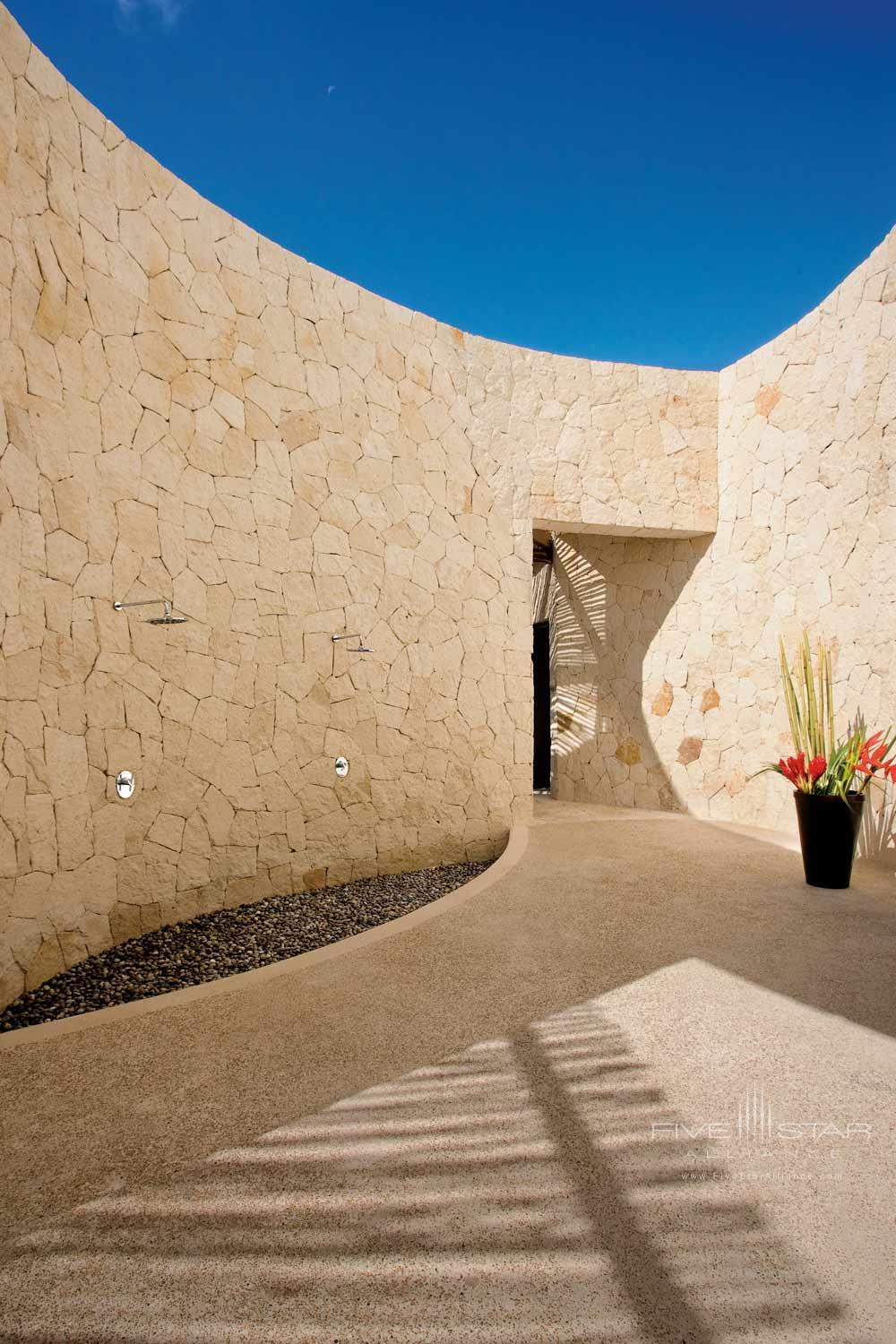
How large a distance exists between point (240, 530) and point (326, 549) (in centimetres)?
60

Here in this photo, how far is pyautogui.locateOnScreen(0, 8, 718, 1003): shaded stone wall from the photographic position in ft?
9.73

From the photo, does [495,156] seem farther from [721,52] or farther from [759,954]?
[759,954]

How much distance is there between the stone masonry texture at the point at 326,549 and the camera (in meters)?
3.03

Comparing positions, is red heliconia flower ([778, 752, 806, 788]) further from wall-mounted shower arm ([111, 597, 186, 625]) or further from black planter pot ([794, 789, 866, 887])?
wall-mounted shower arm ([111, 597, 186, 625])

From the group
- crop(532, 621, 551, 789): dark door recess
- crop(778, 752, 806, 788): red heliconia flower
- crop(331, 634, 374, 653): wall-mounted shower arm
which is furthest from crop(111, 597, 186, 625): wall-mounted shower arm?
crop(532, 621, 551, 789): dark door recess

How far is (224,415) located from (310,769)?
201 cm

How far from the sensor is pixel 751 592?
5543 mm

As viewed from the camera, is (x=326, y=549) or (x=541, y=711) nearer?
(x=326, y=549)

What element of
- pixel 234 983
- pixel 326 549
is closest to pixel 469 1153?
pixel 234 983

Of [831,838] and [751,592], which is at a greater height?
[751,592]

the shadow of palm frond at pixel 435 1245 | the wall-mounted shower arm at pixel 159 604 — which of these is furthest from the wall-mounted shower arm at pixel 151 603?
the shadow of palm frond at pixel 435 1245

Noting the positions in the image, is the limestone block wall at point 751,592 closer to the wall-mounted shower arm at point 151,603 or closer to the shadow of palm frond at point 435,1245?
the shadow of palm frond at point 435,1245

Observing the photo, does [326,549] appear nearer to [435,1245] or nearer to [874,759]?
[874,759]

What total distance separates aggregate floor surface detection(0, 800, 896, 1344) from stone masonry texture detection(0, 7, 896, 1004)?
1.30m
